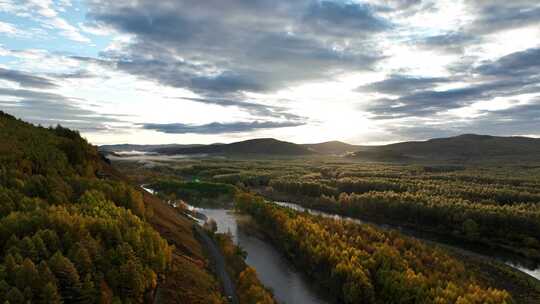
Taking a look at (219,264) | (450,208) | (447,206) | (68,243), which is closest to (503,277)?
(450,208)

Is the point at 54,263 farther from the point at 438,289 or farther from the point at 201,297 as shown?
the point at 438,289

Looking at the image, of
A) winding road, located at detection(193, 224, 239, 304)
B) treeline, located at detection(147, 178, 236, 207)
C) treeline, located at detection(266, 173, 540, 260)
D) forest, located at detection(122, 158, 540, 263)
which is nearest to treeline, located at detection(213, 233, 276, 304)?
winding road, located at detection(193, 224, 239, 304)

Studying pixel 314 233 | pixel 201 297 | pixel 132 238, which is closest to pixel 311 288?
pixel 314 233

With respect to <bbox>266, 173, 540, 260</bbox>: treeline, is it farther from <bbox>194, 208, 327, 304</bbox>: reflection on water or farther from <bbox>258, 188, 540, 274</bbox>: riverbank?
<bbox>194, 208, 327, 304</bbox>: reflection on water

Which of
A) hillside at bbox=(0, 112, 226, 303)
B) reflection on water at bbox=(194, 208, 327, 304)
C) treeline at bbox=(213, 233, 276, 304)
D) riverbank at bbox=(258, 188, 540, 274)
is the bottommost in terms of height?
reflection on water at bbox=(194, 208, 327, 304)

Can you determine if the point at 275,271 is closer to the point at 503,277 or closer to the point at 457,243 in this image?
the point at 503,277

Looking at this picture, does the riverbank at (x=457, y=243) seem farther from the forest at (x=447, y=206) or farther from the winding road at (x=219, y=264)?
the winding road at (x=219, y=264)
